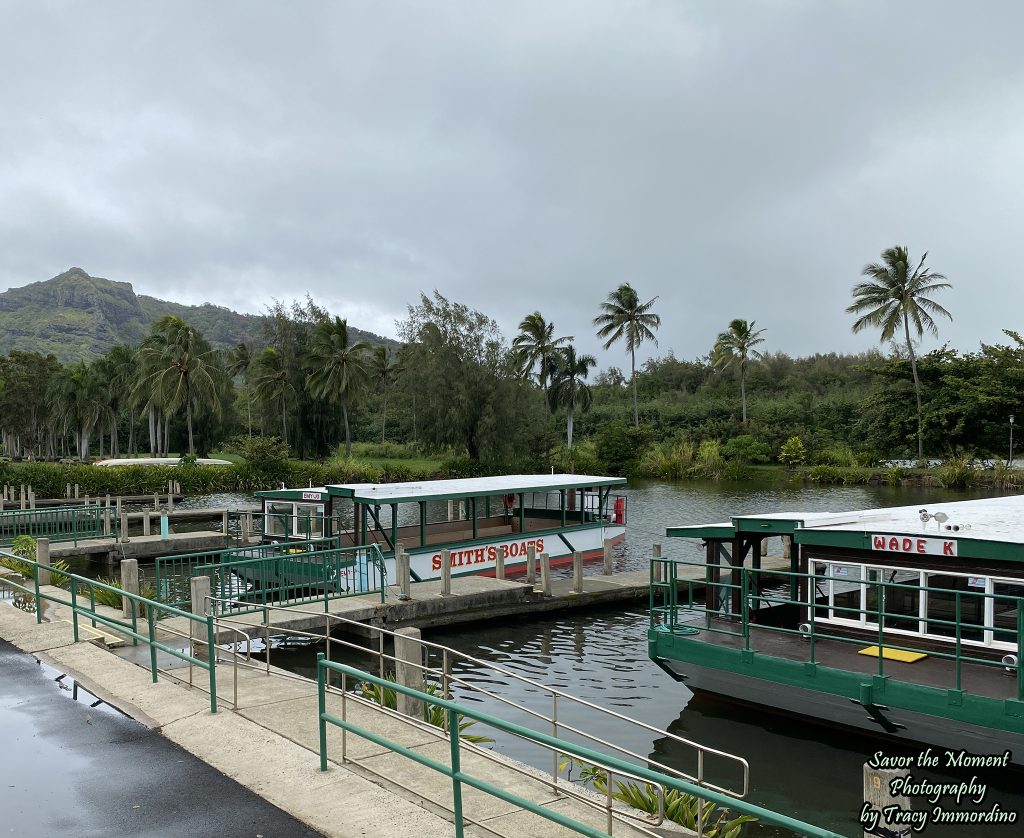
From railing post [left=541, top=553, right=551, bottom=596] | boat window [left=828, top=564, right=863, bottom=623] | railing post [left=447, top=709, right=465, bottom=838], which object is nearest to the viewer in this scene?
railing post [left=447, top=709, right=465, bottom=838]

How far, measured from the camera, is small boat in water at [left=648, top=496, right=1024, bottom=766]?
36.0 feet

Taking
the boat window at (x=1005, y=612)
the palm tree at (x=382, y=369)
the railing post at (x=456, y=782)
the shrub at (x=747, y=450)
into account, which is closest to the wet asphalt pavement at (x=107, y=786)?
the railing post at (x=456, y=782)

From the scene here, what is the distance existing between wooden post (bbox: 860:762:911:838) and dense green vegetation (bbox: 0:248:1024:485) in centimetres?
5325

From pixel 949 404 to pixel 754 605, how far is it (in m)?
54.9

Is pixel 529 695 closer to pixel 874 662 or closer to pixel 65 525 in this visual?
pixel 874 662

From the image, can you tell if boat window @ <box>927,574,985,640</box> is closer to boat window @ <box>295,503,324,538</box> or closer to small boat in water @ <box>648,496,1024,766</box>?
small boat in water @ <box>648,496,1024,766</box>

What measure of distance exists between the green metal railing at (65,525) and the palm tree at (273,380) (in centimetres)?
4526

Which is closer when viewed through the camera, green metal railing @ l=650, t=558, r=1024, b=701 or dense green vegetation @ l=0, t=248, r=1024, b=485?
green metal railing @ l=650, t=558, r=1024, b=701

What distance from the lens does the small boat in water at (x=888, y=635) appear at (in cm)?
1098

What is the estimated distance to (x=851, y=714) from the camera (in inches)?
476

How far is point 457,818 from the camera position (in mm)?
6867

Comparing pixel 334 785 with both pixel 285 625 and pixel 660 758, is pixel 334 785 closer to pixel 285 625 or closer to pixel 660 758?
pixel 660 758

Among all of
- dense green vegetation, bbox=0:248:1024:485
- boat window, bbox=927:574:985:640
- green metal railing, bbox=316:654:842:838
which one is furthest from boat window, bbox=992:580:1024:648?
dense green vegetation, bbox=0:248:1024:485

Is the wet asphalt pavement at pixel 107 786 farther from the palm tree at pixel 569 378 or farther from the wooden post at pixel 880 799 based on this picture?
the palm tree at pixel 569 378
